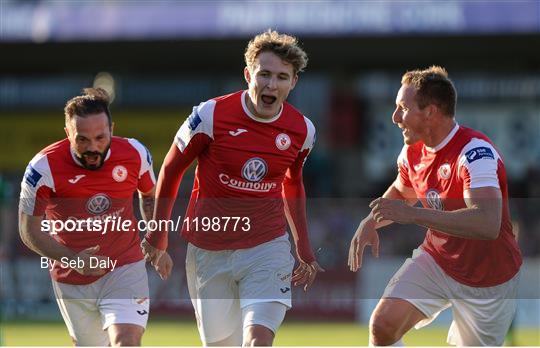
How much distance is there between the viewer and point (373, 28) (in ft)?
60.7

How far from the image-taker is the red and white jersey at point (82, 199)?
22.8 feet

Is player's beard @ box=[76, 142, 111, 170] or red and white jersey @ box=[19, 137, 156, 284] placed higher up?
player's beard @ box=[76, 142, 111, 170]

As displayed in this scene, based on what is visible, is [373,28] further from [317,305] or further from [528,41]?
[317,305]

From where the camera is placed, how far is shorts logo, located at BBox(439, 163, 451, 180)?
680 centimetres

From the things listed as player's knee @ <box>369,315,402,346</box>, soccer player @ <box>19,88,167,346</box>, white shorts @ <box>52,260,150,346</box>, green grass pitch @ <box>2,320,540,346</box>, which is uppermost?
soccer player @ <box>19,88,167,346</box>

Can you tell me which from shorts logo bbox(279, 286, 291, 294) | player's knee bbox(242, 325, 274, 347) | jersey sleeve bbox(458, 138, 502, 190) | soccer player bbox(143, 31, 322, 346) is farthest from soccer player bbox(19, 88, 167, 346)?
jersey sleeve bbox(458, 138, 502, 190)

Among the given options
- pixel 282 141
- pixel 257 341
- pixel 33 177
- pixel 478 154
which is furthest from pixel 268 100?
pixel 33 177

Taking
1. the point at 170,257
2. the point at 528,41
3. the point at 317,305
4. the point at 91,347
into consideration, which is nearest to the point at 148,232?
the point at 170,257

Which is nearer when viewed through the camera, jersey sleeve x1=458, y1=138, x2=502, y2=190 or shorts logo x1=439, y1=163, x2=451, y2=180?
jersey sleeve x1=458, y1=138, x2=502, y2=190

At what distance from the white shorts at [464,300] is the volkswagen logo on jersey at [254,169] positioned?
1.11m

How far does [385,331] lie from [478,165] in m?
1.15

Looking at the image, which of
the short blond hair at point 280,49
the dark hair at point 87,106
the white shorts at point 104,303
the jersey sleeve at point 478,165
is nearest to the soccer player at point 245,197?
the short blond hair at point 280,49

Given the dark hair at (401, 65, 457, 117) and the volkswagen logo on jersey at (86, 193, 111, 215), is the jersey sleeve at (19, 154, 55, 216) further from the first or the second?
the dark hair at (401, 65, 457, 117)

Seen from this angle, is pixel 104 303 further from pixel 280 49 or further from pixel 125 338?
pixel 280 49
